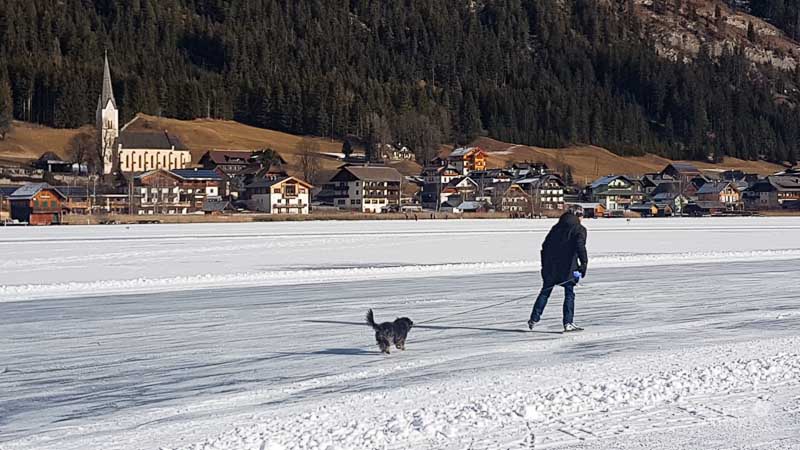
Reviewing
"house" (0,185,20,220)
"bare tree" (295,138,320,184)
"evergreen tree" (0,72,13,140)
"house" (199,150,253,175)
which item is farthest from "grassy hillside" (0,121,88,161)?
"house" (0,185,20,220)

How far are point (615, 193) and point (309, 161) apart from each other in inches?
1572

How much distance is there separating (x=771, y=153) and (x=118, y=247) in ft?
604

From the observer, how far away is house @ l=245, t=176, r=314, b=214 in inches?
3755

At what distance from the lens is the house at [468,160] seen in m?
142

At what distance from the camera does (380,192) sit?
348 ft

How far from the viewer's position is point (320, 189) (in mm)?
113625

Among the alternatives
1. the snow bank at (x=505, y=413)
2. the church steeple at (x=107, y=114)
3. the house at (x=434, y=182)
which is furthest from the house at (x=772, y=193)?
the snow bank at (x=505, y=413)

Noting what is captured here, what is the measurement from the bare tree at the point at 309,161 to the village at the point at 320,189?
6.36 feet

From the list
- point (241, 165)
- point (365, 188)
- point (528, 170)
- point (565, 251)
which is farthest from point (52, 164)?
point (565, 251)

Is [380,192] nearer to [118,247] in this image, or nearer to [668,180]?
[668,180]

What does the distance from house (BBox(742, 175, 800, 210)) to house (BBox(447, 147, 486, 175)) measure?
3953 cm

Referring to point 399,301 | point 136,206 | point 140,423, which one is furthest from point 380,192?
point 140,423

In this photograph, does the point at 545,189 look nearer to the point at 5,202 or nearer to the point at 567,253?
the point at 5,202

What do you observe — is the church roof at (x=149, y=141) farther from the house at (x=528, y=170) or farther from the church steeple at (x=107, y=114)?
the house at (x=528, y=170)
